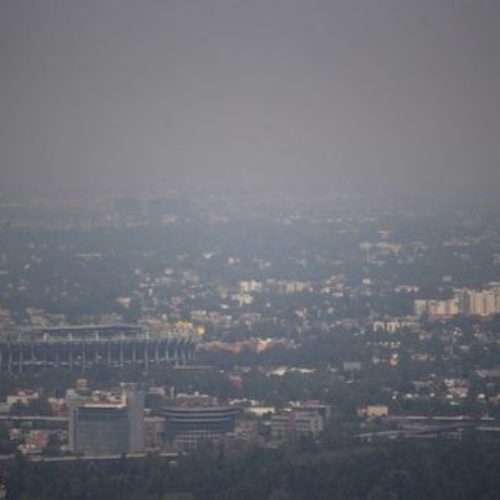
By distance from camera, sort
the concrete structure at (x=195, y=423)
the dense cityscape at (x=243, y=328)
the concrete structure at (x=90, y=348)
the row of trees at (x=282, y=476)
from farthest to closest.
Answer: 1. the concrete structure at (x=90, y=348)
2. the dense cityscape at (x=243, y=328)
3. the concrete structure at (x=195, y=423)
4. the row of trees at (x=282, y=476)

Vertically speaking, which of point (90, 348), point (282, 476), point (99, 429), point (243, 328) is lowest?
point (282, 476)

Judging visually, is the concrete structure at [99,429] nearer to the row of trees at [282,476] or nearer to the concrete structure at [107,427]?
the concrete structure at [107,427]

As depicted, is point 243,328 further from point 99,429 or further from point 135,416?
point 99,429

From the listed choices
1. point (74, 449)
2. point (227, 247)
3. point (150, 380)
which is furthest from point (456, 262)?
point (74, 449)

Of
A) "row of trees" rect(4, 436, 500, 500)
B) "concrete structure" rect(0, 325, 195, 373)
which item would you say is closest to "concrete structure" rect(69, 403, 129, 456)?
"row of trees" rect(4, 436, 500, 500)

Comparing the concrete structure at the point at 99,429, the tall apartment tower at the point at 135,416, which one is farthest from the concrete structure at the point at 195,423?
the concrete structure at the point at 99,429

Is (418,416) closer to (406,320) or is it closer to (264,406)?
(264,406)

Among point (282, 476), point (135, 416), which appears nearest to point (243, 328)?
point (135, 416)

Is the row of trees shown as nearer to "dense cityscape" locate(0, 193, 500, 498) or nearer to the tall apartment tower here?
"dense cityscape" locate(0, 193, 500, 498)
